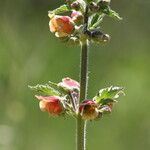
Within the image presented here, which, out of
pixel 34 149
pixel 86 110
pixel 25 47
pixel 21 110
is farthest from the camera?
pixel 25 47

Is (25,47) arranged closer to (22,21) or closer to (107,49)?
(22,21)

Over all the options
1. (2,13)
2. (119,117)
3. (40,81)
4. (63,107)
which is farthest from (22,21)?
(63,107)

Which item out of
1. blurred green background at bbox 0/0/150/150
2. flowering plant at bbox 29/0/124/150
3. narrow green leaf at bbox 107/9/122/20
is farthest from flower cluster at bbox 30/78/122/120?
blurred green background at bbox 0/0/150/150

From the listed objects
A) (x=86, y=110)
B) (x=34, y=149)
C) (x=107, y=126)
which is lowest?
(x=86, y=110)

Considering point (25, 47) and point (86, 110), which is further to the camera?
point (25, 47)

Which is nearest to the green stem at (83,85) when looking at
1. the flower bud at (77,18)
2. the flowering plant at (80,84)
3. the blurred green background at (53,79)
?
the flowering plant at (80,84)

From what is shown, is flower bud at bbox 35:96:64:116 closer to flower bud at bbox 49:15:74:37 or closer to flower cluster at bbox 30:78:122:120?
flower cluster at bbox 30:78:122:120

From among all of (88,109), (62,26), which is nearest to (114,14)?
(62,26)
